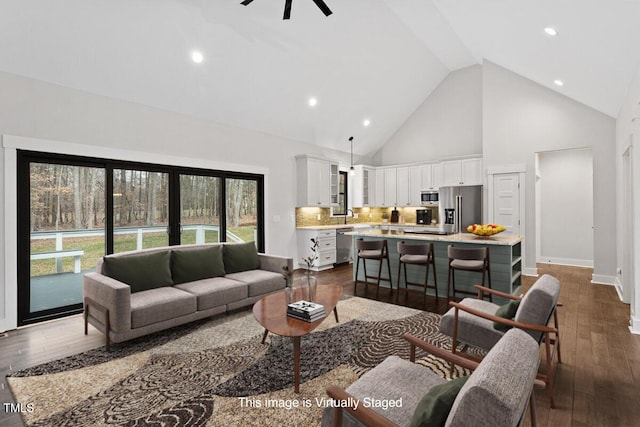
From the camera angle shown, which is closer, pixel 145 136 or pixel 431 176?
pixel 145 136

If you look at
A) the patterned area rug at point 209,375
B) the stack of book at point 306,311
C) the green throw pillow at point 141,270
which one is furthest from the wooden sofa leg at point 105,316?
the stack of book at point 306,311

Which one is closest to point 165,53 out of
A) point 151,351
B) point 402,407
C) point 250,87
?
point 250,87

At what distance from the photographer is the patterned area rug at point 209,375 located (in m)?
2.07

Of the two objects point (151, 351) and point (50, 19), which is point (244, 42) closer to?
point (50, 19)

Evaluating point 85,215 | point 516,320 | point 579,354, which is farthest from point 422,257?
point 85,215

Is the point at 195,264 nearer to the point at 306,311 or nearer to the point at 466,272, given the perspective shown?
the point at 306,311

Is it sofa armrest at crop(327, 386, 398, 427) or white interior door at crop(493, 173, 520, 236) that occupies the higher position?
white interior door at crop(493, 173, 520, 236)

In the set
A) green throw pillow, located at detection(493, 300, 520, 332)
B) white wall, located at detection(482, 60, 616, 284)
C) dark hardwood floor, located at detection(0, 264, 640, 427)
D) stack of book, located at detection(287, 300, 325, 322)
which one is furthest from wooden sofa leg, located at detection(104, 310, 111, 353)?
white wall, located at detection(482, 60, 616, 284)

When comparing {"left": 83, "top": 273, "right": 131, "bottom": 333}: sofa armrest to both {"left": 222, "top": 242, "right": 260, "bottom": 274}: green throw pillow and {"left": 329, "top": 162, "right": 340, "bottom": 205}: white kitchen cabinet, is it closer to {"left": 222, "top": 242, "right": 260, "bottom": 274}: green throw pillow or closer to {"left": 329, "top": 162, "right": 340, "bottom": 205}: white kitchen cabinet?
{"left": 222, "top": 242, "right": 260, "bottom": 274}: green throw pillow

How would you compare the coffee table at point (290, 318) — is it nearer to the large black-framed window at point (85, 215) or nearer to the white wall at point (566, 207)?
the large black-framed window at point (85, 215)

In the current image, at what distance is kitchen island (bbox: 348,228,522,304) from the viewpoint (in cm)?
414

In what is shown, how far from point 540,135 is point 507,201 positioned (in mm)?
1385

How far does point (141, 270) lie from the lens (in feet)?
11.9

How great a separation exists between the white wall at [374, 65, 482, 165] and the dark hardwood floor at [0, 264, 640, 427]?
4140 millimetres
